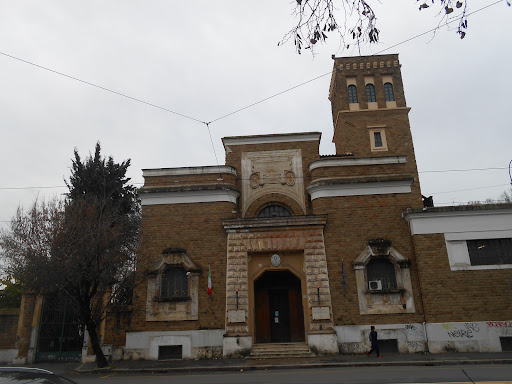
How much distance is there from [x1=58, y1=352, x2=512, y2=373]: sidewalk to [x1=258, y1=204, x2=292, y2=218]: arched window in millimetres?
7042

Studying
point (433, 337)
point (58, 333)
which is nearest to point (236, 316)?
point (58, 333)

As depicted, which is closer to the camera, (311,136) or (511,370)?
(511,370)

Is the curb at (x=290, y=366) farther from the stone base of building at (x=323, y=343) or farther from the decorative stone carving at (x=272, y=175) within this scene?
the decorative stone carving at (x=272, y=175)

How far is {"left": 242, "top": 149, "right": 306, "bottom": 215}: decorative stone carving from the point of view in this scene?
63.1 ft

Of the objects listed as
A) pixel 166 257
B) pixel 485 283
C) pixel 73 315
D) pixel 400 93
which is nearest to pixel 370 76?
pixel 400 93

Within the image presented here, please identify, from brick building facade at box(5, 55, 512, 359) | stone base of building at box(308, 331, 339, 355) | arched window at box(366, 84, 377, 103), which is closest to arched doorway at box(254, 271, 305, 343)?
brick building facade at box(5, 55, 512, 359)

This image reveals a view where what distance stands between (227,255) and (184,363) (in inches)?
194

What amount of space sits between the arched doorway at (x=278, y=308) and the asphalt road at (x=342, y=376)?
15.6 feet

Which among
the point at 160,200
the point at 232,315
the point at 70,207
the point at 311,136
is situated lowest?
the point at 232,315

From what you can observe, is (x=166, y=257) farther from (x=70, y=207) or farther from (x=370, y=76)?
(x=370, y=76)

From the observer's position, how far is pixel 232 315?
1627 cm

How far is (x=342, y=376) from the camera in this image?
36.8 ft

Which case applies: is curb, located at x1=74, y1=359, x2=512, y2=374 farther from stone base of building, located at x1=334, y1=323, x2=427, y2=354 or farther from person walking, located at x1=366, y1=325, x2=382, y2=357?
stone base of building, located at x1=334, y1=323, x2=427, y2=354

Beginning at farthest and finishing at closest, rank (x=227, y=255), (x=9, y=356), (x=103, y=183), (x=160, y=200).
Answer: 1. (x=103, y=183)
2. (x=160, y=200)
3. (x=227, y=255)
4. (x=9, y=356)
